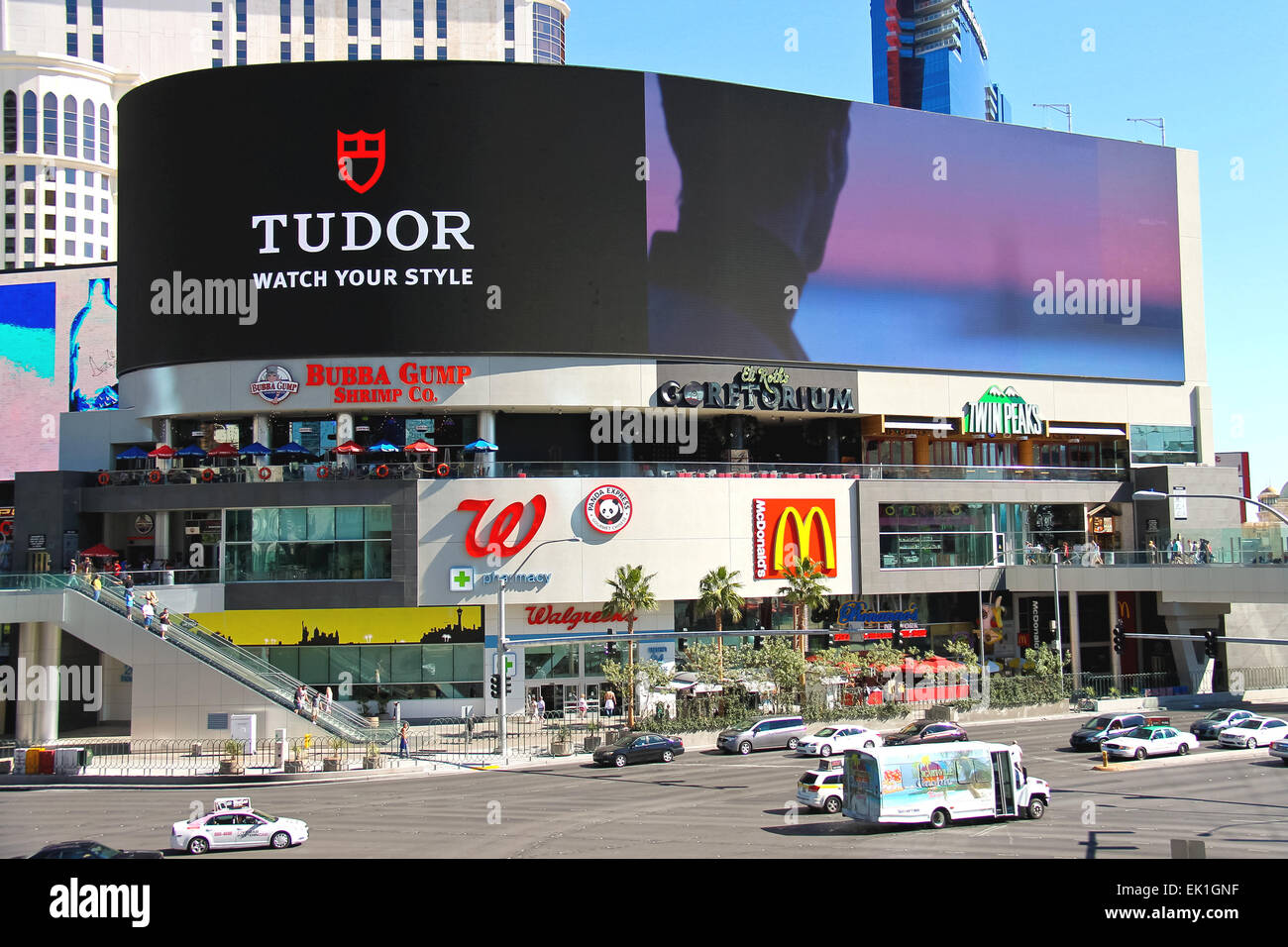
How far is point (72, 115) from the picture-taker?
135m

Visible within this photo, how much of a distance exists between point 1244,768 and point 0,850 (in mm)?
40670

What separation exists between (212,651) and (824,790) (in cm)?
3139

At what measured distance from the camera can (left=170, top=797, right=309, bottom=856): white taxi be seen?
1233 inches

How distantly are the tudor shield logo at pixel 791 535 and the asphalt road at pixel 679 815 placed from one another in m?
19.6

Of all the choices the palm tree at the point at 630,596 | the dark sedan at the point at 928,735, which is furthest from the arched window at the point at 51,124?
the dark sedan at the point at 928,735

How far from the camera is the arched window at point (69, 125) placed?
440 feet

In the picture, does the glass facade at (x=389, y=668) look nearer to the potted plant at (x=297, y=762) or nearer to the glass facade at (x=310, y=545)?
the glass facade at (x=310, y=545)

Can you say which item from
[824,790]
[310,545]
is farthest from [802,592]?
[824,790]

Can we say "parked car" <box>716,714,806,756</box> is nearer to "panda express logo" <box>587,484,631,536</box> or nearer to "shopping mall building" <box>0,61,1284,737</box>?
→ "shopping mall building" <box>0,61,1284,737</box>

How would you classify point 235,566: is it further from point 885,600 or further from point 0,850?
point 885,600

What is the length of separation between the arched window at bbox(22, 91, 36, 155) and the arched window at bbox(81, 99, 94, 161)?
209 inches

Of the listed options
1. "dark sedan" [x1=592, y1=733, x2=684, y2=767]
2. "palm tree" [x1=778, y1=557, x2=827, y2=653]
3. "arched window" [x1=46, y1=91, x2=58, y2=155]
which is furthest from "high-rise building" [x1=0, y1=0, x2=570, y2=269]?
"dark sedan" [x1=592, y1=733, x2=684, y2=767]

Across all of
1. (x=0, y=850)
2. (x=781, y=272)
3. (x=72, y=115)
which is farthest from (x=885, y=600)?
(x=72, y=115)

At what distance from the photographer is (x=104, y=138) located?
460 feet
